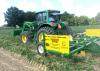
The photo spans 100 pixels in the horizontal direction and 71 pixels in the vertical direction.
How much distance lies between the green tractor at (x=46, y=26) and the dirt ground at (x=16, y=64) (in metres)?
2.33

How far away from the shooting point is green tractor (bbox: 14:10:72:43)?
1104 centimetres

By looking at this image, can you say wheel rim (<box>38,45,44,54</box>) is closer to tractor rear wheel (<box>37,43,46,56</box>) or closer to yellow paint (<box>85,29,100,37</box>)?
tractor rear wheel (<box>37,43,46,56</box>)

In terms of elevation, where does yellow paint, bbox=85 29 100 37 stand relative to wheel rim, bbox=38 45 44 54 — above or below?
above

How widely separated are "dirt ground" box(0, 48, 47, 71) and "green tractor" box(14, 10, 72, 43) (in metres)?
2.33

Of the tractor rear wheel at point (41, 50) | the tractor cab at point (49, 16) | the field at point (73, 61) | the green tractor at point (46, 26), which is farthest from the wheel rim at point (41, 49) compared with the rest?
the tractor cab at point (49, 16)

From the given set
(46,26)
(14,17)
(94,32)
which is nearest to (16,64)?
(46,26)

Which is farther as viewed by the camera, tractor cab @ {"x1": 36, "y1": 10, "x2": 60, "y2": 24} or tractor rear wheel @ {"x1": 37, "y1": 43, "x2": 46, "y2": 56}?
tractor cab @ {"x1": 36, "y1": 10, "x2": 60, "y2": 24}

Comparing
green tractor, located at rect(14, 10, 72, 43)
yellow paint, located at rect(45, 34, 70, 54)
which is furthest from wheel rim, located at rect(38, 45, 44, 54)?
green tractor, located at rect(14, 10, 72, 43)

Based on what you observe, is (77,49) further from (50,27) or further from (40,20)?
(40,20)

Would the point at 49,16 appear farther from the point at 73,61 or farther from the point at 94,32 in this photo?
the point at 73,61

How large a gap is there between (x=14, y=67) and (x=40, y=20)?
205 inches

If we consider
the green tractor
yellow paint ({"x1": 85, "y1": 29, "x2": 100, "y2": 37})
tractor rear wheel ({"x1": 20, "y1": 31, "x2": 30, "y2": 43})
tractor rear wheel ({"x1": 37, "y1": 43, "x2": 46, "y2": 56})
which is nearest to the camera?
tractor rear wheel ({"x1": 37, "y1": 43, "x2": 46, "y2": 56})

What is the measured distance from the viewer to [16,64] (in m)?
7.81

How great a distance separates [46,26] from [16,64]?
151 inches
